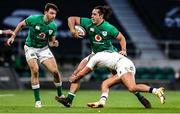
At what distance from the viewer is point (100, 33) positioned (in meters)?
17.8

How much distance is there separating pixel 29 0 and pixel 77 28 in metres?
23.6

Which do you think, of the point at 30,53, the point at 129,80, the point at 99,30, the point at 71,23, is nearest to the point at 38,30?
the point at 30,53

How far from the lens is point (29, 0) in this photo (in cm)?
4106

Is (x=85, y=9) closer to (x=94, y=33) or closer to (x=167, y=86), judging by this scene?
(x=167, y=86)

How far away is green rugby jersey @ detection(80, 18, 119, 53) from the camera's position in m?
17.7

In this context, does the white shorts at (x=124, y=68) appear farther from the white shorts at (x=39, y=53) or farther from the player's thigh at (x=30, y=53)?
the player's thigh at (x=30, y=53)

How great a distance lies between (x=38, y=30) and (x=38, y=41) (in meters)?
0.34

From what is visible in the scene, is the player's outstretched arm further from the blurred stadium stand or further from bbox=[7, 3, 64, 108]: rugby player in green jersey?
the blurred stadium stand

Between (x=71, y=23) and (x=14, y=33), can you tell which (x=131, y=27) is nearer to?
(x=14, y=33)

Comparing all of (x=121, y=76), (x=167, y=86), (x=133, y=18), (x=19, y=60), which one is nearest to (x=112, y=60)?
(x=121, y=76)

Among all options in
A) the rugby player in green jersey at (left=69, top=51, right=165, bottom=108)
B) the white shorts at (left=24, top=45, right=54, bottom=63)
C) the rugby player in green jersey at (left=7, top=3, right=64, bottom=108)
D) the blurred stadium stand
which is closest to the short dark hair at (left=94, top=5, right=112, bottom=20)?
the rugby player in green jersey at (left=69, top=51, right=165, bottom=108)

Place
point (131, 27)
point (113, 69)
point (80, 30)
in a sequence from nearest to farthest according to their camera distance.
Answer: point (80, 30) → point (113, 69) → point (131, 27)

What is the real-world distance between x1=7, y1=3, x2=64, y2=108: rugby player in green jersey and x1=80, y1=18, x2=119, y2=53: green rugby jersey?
3.13 feet

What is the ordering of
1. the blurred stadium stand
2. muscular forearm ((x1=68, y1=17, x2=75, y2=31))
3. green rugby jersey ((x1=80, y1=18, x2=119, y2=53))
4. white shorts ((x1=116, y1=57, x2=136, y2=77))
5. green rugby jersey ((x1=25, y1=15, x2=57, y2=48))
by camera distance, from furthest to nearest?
the blurred stadium stand
green rugby jersey ((x1=25, y1=15, x2=57, y2=48))
green rugby jersey ((x1=80, y1=18, x2=119, y2=53))
muscular forearm ((x1=68, y1=17, x2=75, y2=31))
white shorts ((x1=116, y1=57, x2=136, y2=77))
